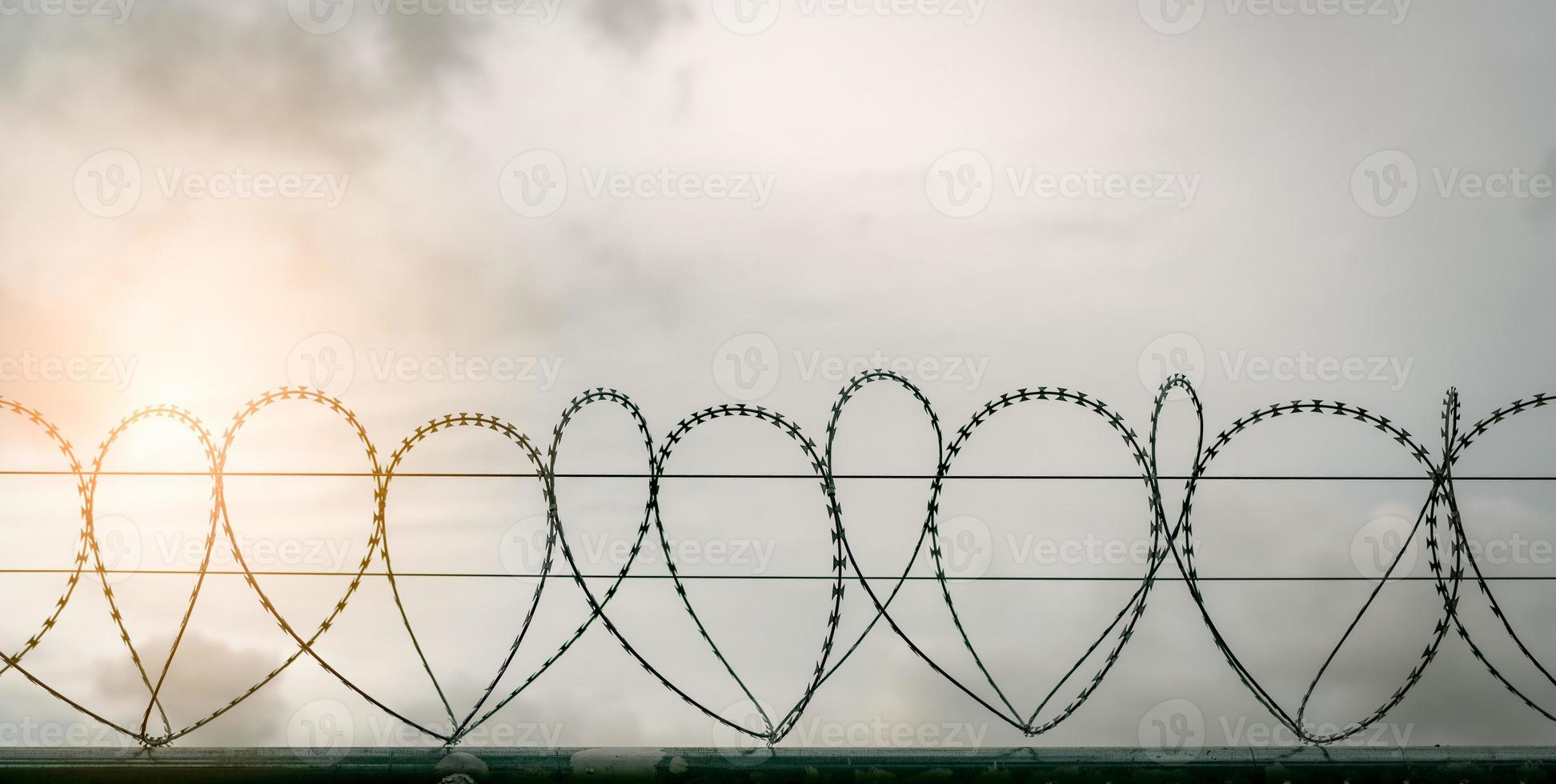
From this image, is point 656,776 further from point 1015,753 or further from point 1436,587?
point 1436,587

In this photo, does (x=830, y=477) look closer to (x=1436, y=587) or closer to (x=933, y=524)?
(x=933, y=524)

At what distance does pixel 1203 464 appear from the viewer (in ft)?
23.3

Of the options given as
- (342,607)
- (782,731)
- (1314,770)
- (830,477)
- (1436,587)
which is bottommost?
(1314,770)

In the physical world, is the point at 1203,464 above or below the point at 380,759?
above

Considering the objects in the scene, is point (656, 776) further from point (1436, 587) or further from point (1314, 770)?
point (1436, 587)

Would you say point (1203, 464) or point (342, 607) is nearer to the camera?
point (342, 607)

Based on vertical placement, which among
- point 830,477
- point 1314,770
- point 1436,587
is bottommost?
point 1314,770

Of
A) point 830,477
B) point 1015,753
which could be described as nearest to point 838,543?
point 830,477

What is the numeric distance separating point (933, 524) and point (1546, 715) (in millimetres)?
3975

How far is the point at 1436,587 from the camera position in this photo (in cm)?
700

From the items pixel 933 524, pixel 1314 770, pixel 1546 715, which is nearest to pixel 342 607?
pixel 933 524

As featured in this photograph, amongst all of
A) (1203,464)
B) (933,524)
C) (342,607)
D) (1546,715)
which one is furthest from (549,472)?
(1546,715)

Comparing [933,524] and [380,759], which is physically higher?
[933,524]

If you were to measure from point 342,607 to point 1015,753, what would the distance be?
13.5ft
